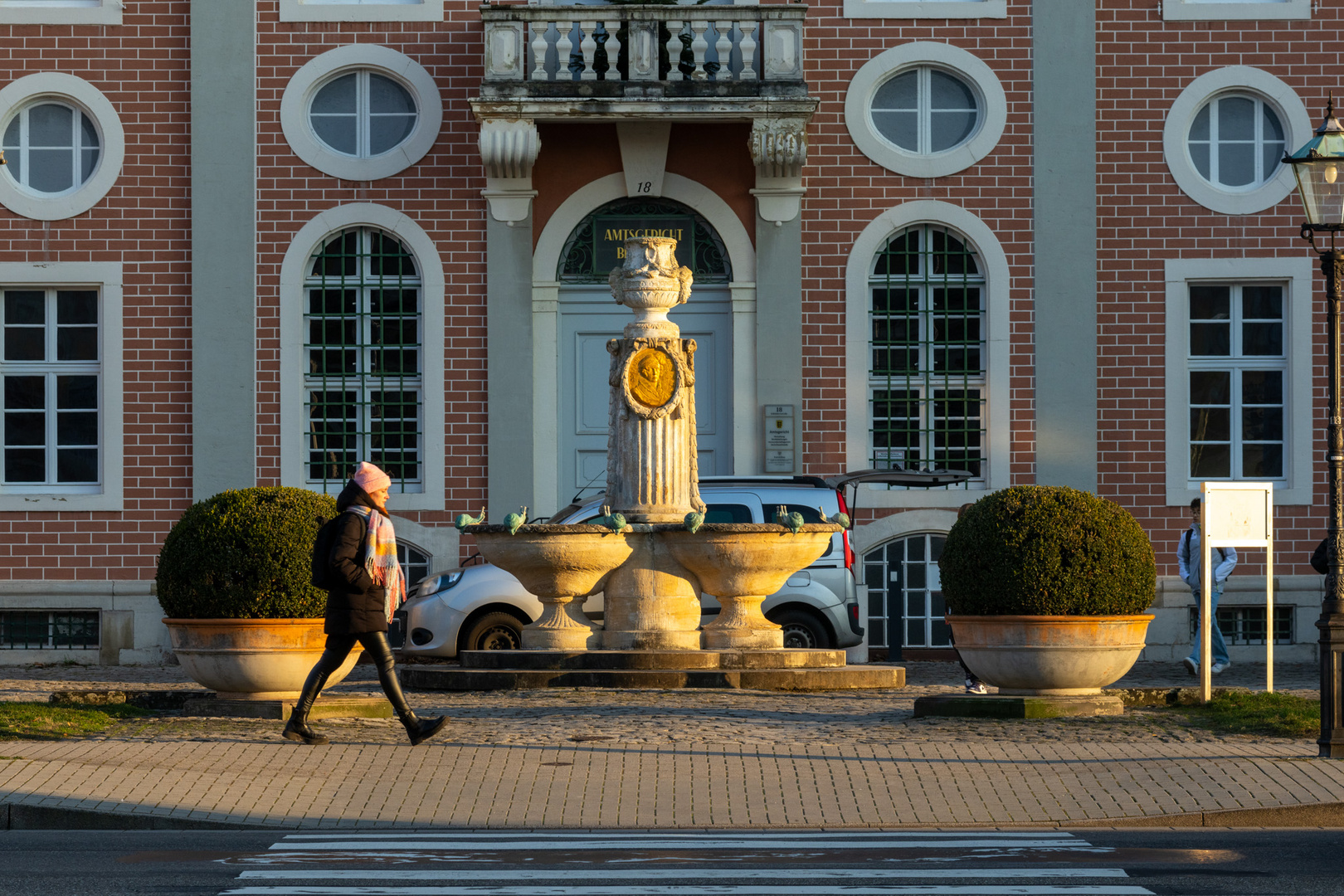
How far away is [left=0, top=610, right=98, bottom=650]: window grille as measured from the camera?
2055 centimetres

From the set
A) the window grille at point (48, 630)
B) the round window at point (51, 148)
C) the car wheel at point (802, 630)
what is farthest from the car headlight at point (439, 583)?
the round window at point (51, 148)

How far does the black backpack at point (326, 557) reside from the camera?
11.6 meters

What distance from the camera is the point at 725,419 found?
21.3 metres

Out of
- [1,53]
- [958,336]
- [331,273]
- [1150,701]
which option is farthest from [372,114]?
[1150,701]

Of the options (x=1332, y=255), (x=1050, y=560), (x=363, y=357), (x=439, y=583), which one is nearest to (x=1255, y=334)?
(x=1332, y=255)

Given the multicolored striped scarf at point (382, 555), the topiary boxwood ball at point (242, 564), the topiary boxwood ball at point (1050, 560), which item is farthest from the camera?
the topiary boxwood ball at point (1050, 560)

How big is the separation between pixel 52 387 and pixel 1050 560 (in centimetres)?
1264

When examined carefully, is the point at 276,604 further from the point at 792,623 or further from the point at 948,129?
the point at 948,129

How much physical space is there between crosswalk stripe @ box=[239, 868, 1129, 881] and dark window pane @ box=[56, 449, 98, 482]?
13884mm

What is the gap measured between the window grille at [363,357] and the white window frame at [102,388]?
2057mm

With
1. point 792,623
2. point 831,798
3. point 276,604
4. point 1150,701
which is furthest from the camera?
point 792,623

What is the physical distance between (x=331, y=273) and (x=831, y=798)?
12.6 metres

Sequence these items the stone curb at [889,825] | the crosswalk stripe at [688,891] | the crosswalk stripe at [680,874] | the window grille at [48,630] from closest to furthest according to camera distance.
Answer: the crosswalk stripe at [688,891] < the crosswalk stripe at [680,874] < the stone curb at [889,825] < the window grille at [48,630]

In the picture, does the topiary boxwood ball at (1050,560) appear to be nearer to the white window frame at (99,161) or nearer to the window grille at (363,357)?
the window grille at (363,357)
